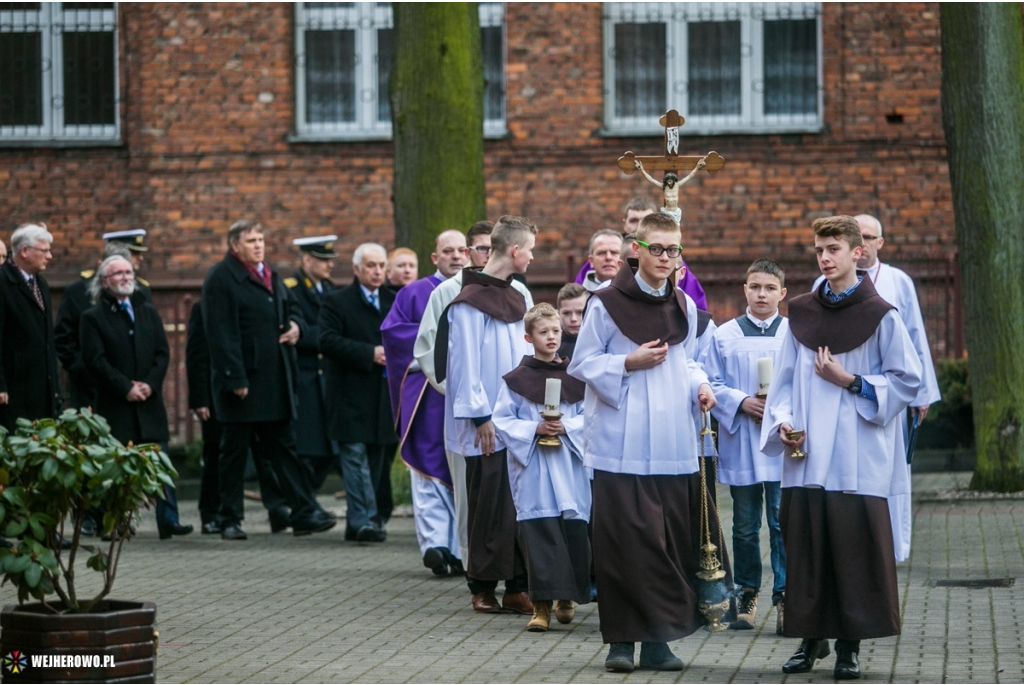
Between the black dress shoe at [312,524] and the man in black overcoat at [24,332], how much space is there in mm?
2099

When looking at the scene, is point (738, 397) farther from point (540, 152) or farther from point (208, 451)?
point (540, 152)

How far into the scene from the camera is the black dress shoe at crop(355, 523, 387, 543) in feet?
39.3

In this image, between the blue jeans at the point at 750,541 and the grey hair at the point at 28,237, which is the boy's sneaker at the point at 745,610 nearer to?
the blue jeans at the point at 750,541

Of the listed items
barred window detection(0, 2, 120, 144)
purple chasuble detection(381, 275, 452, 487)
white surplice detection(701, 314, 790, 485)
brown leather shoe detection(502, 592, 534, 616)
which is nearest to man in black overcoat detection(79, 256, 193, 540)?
purple chasuble detection(381, 275, 452, 487)

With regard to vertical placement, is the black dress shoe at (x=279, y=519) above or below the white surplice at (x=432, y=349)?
below

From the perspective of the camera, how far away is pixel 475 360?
8883mm

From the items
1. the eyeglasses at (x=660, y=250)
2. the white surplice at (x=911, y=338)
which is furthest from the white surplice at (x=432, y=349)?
the eyeglasses at (x=660, y=250)

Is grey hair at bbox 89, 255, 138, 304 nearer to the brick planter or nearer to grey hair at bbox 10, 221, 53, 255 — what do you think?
A: grey hair at bbox 10, 221, 53, 255

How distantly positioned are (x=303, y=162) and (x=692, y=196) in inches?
183

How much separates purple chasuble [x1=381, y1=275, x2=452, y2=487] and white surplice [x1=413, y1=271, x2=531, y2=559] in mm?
241

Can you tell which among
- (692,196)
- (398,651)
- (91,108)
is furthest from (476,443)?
(91,108)

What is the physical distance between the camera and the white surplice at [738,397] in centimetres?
817

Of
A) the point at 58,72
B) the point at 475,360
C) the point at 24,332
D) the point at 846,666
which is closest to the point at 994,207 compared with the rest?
the point at 475,360

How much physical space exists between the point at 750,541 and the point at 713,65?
37.1 feet
